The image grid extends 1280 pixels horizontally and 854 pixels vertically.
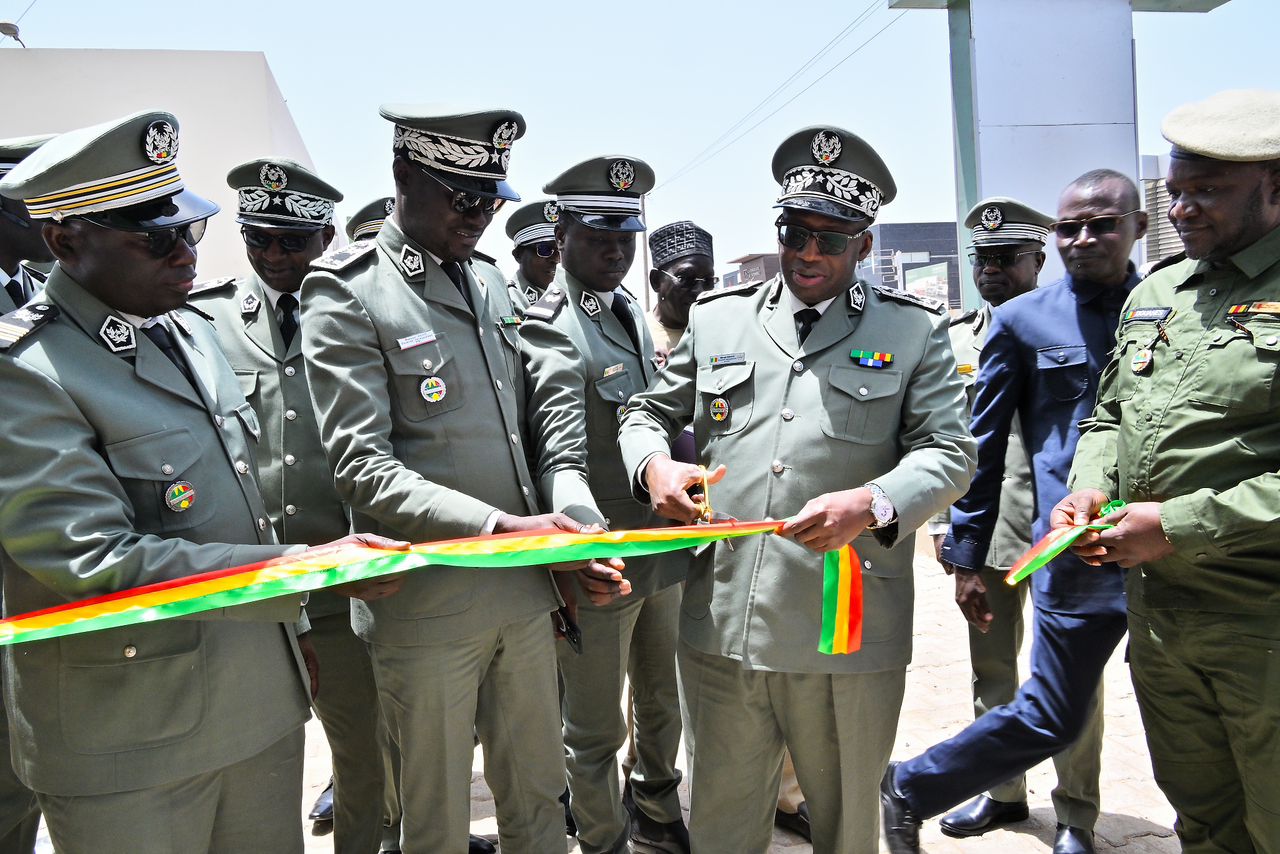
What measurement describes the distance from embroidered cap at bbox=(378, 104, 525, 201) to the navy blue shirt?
2154mm

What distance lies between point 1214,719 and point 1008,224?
10.5 feet

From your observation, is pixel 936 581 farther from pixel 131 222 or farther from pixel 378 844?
pixel 131 222

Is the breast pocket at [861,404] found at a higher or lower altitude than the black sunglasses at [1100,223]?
lower

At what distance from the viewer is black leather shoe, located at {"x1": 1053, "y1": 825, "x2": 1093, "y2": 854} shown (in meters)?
3.77

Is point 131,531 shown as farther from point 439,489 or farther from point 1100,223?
point 1100,223

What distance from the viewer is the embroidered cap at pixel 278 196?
3877 millimetres

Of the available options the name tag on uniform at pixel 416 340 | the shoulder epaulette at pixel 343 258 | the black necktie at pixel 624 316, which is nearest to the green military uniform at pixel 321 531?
the shoulder epaulette at pixel 343 258

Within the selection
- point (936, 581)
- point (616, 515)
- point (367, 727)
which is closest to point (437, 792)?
point (367, 727)

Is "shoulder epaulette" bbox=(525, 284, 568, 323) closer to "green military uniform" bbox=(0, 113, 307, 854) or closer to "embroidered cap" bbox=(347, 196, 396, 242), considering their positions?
"green military uniform" bbox=(0, 113, 307, 854)

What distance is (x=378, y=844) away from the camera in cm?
366

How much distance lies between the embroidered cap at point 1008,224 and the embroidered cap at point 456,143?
323 centimetres

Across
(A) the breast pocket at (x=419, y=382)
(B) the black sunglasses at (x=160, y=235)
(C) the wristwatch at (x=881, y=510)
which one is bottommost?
(C) the wristwatch at (x=881, y=510)

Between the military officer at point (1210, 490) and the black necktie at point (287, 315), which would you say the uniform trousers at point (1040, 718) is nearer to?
the military officer at point (1210, 490)

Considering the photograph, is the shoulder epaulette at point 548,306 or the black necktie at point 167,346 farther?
the shoulder epaulette at point 548,306
